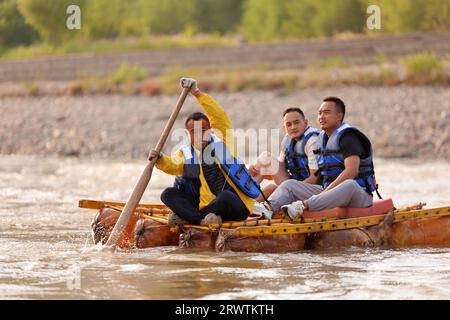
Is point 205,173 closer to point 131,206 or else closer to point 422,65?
point 131,206

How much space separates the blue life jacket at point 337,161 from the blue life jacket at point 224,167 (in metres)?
0.66

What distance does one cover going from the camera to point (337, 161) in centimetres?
984

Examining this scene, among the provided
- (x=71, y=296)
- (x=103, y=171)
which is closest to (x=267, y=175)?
(x=71, y=296)

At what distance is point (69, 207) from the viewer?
13609 mm

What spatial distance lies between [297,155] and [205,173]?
1.11 meters

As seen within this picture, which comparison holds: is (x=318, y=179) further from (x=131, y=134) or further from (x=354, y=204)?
(x=131, y=134)

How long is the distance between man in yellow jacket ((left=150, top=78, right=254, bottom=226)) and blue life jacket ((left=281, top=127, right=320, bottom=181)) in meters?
0.85

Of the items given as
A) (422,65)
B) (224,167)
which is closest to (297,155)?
(224,167)

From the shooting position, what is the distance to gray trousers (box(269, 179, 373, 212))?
9.61m

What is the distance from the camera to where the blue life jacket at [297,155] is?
1023cm
